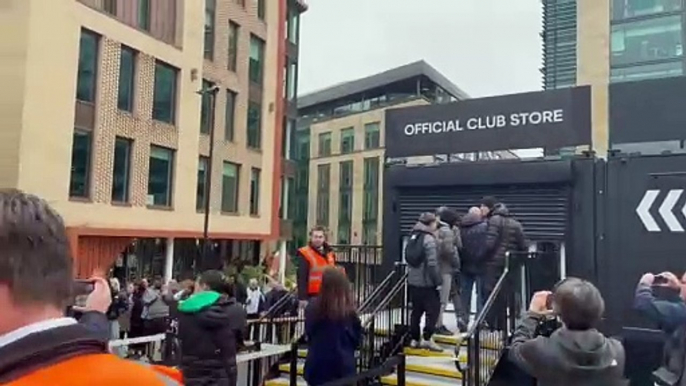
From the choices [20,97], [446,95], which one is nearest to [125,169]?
[20,97]

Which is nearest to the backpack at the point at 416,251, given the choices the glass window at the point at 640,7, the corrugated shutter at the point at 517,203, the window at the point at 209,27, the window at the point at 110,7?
the corrugated shutter at the point at 517,203

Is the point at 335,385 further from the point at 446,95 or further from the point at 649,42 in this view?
the point at 446,95

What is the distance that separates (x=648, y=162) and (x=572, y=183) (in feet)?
3.22

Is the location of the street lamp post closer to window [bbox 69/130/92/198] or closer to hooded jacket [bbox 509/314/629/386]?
window [bbox 69/130/92/198]

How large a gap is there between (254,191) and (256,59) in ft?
20.2

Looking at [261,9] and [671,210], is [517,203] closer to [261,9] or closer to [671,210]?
[671,210]

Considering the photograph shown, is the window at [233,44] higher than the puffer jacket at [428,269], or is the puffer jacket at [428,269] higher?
the window at [233,44]

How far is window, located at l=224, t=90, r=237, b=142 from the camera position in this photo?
99.1ft

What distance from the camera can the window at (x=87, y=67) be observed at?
22469mm

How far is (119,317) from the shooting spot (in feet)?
49.6

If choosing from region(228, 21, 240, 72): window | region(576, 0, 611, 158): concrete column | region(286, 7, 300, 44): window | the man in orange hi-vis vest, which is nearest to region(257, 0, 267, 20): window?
region(228, 21, 240, 72): window

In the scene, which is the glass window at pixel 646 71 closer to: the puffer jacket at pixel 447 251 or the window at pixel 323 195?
the puffer jacket at pixel 447 251

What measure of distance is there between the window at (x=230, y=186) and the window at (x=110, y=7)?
8.19 meters

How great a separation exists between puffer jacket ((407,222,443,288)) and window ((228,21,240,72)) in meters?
23.5
